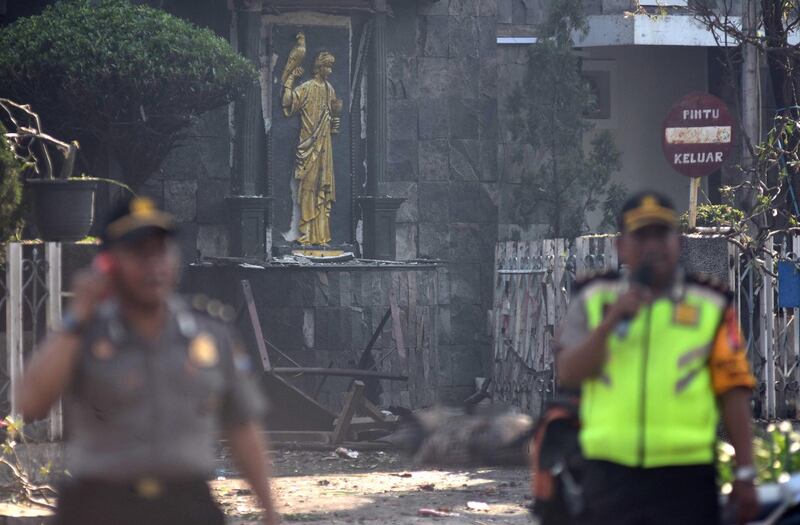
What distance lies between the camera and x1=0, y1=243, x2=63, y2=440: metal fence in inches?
440

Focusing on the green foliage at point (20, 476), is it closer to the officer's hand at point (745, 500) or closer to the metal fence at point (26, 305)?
the metal fence at point (26, 305)

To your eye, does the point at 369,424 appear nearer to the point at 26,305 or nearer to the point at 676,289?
the point at 26,305

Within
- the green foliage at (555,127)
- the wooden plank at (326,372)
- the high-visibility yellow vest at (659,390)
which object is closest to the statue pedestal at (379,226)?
the green foliage at (555,127)

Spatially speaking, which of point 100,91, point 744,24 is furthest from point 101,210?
point 744,24

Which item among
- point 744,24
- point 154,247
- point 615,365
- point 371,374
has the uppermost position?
point 744,24

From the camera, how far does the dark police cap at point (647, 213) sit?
4.52 meters

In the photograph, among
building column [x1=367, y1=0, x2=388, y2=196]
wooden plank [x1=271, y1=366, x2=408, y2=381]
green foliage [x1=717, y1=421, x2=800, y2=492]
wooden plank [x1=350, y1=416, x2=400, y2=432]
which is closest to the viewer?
green foliage [x1=717, y1=421, x2=800, y2=492]

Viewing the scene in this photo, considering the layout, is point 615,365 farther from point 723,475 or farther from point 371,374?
point 371,374

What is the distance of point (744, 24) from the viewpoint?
16.5m


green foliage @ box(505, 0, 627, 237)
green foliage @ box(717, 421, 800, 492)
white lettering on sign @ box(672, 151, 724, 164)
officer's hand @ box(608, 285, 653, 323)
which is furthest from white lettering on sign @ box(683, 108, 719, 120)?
officer's hand @ box(608, 285, 653, 323)

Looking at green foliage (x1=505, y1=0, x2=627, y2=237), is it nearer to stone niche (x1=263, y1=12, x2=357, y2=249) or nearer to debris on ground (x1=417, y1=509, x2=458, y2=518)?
stone niche (x1=263, y1=12, x2=357, y2=249)

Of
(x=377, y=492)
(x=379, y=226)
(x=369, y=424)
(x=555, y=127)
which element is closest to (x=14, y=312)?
(x=377, y=492)

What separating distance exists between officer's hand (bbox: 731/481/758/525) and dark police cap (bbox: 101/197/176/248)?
1.78m

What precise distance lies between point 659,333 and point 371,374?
32.5 ft
